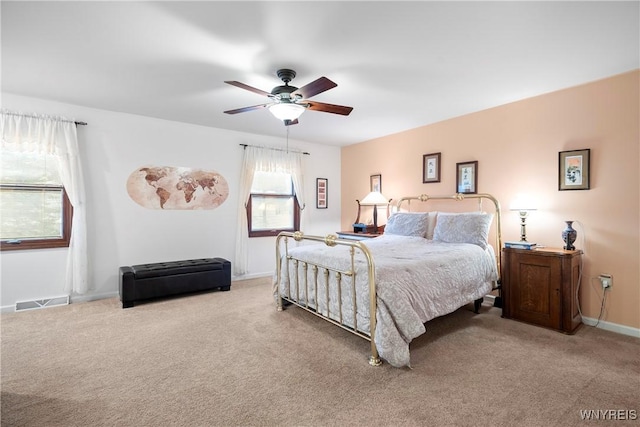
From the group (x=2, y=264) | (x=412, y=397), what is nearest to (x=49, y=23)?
(x=2, y=264)

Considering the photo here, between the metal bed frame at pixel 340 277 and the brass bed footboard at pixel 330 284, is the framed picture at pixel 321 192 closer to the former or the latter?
the metal bed frame at pixel 340 277

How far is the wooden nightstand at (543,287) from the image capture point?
2.89m

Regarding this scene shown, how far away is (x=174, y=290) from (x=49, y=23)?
9.86 ft

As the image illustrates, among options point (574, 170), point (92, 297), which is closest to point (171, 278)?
point (92, 297)

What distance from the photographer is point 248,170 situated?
5094mm

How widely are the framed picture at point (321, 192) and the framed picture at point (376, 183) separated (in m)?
0.98

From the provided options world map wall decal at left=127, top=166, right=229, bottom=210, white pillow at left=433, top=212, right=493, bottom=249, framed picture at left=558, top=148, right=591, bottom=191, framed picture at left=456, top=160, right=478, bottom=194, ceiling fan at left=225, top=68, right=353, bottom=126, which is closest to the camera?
ceiling fan at left=225, top=68, right=353, bottom=126

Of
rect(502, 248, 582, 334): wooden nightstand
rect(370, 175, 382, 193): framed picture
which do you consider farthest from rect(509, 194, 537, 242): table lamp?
rect(370, 175, 382, 193): framed picture

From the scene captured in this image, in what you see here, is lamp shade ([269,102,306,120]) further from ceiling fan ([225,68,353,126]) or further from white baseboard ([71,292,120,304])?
white baseboard ([71,292,120,304])

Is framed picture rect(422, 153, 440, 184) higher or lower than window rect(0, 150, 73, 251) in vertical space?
higher

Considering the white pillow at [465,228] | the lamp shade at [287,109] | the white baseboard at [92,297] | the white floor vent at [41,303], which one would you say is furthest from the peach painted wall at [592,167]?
the white floor vent at [41,303]

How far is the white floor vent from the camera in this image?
356 centimetres

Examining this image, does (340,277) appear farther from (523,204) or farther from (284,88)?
(523,204)

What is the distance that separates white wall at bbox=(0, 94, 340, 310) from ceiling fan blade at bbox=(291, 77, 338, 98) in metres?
2.64
